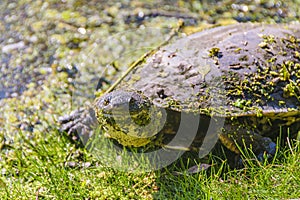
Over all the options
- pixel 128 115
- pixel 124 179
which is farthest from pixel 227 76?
pixel 124 179

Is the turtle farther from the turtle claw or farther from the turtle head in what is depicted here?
the turtle claw

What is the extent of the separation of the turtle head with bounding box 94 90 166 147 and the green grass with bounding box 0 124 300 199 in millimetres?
373

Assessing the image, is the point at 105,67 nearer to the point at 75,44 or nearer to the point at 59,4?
the point at 75,44

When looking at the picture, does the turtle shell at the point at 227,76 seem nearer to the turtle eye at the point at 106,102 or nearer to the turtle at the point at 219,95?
the turtle at the point at 219,95

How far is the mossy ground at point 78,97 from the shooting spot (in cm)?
309

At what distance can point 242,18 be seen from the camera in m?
5.14

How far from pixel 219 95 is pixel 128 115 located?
0.70 m

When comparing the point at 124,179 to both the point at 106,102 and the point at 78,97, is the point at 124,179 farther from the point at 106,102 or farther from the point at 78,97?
the point at 78,97

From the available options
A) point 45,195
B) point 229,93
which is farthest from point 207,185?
point 45,195

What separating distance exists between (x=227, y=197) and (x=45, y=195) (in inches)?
47.7

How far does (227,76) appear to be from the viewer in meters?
3.25

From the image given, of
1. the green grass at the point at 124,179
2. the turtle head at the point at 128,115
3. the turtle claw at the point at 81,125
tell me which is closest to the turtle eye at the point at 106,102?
the turtle head at the point at 128,115

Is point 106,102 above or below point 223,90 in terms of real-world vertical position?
above

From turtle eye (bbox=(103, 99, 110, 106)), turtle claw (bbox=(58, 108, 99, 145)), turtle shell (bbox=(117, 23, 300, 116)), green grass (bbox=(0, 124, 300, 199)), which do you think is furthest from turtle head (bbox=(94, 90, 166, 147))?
turtle claw (bbox=(58, 108, 99, 145))
